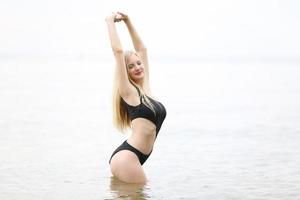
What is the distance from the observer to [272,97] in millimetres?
31734

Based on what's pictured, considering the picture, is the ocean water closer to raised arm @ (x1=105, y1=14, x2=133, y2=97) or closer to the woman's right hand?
raised arm @ (x1=105, y1=14, x2=133, y2=97)

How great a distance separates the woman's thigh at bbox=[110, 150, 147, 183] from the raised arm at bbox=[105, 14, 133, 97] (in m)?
0.79

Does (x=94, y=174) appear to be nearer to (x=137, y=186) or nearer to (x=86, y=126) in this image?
(x=137, y=186)

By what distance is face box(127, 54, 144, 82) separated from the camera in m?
8.13

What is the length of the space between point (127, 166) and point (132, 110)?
744 mm

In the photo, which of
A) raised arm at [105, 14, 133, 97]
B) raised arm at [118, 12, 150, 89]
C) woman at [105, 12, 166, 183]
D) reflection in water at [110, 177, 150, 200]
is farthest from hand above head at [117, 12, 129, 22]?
reflection in water at [110, 177, 150, 200]

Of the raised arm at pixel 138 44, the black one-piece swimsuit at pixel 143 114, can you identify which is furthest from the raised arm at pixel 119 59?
the raised arm at pixel 138 44

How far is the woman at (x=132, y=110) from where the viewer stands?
7918 millimetres

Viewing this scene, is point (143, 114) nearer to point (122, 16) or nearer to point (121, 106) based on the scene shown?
point (121, 106)

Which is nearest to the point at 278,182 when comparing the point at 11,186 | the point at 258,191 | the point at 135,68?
the point at 258,191

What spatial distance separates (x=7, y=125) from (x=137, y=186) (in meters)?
10.5

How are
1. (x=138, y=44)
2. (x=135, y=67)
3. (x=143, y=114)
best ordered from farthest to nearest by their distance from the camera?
(x=138, y=44), (x=135, y=67), (x=143, y=114)

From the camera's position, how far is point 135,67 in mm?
8133

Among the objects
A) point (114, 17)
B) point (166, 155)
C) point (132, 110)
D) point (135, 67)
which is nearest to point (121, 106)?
point (132, 110)
